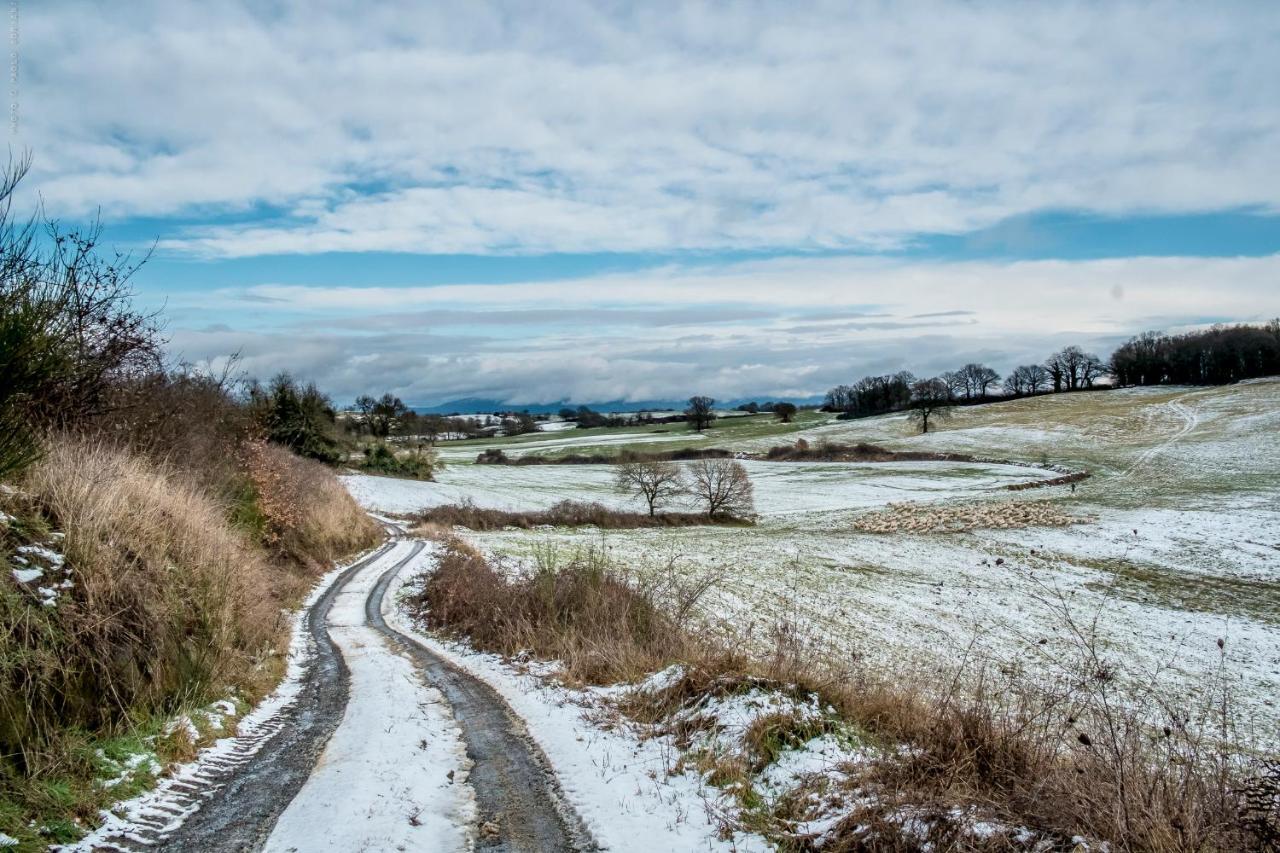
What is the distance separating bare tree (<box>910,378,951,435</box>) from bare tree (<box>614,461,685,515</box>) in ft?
190

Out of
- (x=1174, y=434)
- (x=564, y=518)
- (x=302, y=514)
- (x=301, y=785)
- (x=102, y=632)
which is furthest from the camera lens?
(x=1174, y=434)

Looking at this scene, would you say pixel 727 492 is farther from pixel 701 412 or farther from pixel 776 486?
pixel 701 412

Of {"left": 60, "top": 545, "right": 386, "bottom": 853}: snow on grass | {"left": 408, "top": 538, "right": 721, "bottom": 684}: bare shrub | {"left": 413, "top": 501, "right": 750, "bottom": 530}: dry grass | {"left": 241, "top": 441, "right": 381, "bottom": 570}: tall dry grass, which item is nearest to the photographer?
{"left": 60, "top": 545, "right": 386, "bottom": 853}: snow on grass

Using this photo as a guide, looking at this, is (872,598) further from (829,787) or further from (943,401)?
(943,401)

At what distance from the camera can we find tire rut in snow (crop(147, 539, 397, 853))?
4.97 m

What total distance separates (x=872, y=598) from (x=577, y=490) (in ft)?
148

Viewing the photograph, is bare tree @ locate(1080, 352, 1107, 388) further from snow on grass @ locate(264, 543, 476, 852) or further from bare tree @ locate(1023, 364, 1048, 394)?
snow on grass @ locate(264, 543, 476, 852)

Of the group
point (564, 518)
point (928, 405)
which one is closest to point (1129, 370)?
point (928, 405)

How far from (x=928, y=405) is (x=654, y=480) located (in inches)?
2553

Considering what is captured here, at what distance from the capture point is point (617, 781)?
621 cm

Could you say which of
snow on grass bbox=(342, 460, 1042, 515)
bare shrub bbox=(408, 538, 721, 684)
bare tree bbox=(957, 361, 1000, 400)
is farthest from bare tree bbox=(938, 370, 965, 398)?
bare shrub bbox=(408, 538, 721, 684)

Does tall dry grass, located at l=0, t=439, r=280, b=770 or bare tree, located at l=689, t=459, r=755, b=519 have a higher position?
tall dry grass, located at l=0, t=439, r=280, b=770

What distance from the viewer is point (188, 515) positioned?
340 inches

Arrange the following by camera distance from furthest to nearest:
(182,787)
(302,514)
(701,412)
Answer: (701,412)
(302,514)
(182,787)
